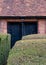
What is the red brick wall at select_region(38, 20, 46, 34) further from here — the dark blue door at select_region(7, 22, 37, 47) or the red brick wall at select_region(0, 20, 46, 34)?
the dark blue door at select_region(7, 22, 37, 47)

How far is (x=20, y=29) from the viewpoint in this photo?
15.7m

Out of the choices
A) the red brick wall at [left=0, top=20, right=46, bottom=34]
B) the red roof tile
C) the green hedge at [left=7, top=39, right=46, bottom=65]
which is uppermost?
the red roof tile

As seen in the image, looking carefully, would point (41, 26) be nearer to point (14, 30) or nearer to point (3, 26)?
point (14, 30)

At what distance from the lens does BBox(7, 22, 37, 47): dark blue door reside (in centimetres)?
1552

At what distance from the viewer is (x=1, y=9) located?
15641mm

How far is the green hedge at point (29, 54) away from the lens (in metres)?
4.36

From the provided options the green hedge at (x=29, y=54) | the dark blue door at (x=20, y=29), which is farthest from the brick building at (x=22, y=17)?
the green hedge at (x=29, y=54)

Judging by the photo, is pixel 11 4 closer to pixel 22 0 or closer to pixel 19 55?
pixel 22 0

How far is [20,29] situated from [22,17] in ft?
2.73

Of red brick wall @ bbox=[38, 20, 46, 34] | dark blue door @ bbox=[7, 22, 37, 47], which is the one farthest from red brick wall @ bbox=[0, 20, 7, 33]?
red brick wall @ bbox=[38, 20, 46, 34]

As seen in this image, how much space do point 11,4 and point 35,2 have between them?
51.1 inches

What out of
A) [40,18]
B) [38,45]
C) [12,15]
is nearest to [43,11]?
[40,18]

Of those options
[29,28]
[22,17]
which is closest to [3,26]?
[22,17]

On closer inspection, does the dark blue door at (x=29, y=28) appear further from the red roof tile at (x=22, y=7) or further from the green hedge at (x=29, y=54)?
the green hedge at (x=29, y=54)
